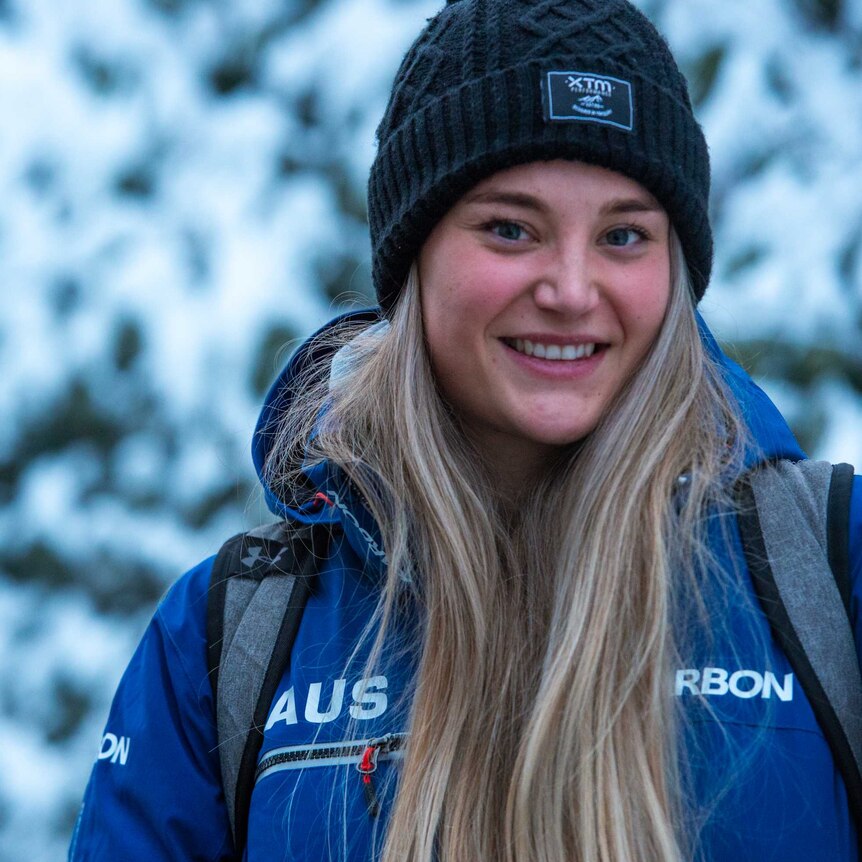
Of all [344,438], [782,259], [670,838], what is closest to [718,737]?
[670,838]

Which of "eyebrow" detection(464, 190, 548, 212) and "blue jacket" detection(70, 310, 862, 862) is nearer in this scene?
"blue jacket" detection(70, 310, 862, 862)

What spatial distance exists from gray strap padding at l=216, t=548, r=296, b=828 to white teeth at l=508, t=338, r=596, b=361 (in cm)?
51

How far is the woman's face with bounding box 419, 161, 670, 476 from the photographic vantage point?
1.75 metres

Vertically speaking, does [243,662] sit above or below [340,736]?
above

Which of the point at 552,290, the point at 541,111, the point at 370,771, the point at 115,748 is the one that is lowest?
the point at 370,771

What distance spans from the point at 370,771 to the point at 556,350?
2.19ft

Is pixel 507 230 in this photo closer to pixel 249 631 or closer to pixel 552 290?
pixel 552 290

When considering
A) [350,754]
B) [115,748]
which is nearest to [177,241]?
[115,748]

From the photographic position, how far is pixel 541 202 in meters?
1.76

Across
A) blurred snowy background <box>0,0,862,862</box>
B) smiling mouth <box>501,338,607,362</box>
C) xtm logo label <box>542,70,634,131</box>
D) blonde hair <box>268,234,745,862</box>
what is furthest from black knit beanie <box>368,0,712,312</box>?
blurred snowy background <box>0,0,862,862</box>

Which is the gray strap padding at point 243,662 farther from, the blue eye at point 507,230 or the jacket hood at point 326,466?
the blue eye at point 507,230

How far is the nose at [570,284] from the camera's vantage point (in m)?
1.72

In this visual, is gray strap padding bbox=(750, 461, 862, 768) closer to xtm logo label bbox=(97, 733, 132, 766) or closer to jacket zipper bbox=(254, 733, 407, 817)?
jacket zipper bbox=(254, 733, 407, 817)

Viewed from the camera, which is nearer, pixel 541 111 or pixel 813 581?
pixel 813 581
